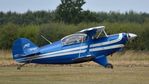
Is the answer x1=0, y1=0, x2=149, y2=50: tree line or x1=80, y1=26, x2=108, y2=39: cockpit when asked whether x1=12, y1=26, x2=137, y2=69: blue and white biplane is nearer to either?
x1=80, y1=26, x2=108, y2=39: cockpit

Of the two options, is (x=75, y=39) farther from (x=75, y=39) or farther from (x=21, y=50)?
(x=21, y=50)

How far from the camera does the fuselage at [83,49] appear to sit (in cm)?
2911

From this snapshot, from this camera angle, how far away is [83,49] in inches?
1148

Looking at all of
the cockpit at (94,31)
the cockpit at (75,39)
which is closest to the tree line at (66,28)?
the cockpit at (94,31)

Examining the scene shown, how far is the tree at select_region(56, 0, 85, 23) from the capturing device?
3516 inches

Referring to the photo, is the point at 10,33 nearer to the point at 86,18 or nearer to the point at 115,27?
the point at 115,27

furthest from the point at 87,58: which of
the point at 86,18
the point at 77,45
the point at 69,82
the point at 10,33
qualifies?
the point at 86,18

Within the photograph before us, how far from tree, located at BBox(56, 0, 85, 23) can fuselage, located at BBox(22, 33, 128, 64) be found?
194ft

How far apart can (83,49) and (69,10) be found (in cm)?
6229

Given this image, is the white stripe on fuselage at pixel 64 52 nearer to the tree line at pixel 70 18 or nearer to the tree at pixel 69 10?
the tree line at pixel 70 18

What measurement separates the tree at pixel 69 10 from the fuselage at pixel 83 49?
194 feet

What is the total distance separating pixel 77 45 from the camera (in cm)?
2914

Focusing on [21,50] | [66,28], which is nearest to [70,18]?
[66,28]

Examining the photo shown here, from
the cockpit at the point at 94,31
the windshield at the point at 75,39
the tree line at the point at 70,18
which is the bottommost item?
the windshield at the point at 75,39
